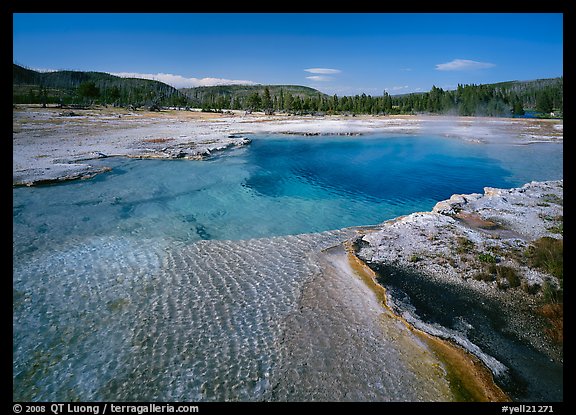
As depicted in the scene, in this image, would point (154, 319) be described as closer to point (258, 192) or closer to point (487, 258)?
point (487, 258)

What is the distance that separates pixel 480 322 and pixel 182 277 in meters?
5.98

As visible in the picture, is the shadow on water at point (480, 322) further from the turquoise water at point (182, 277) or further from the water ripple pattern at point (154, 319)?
the water ripple pattern at point (154, 319)

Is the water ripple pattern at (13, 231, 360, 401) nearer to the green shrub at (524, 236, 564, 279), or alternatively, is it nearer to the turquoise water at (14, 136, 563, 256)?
the turquoise water at (14, 136, 563, 256)

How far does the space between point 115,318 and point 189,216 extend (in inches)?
232

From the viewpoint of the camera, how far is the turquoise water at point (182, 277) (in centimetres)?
461

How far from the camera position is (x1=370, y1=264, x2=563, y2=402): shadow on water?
4.39m

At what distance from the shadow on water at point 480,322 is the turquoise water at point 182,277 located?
119 cm

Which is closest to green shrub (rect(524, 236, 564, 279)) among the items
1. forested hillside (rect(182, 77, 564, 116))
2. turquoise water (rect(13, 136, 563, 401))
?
turquoise water (rect(13, 136, 563, 401))

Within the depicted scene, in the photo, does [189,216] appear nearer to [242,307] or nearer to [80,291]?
[80,291]

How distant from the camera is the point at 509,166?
20891mm

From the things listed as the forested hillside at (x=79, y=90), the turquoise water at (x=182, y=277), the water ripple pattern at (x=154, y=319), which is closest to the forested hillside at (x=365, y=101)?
the forested hillside at (x=79, y=90)

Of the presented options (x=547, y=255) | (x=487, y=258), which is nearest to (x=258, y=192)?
(x=487, y=258)
